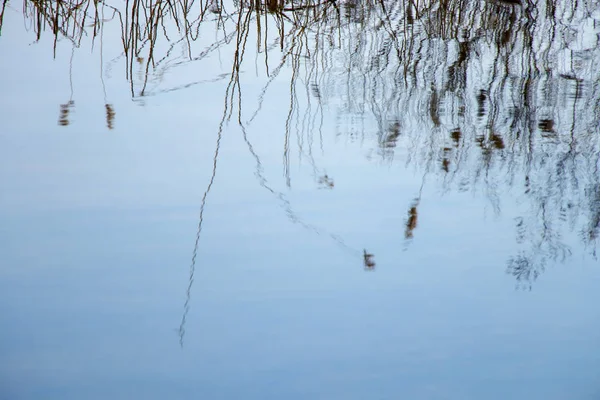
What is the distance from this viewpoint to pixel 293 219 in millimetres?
1465

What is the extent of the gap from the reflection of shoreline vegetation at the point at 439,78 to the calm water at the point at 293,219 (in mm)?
11

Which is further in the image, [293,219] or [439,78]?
[439,78]

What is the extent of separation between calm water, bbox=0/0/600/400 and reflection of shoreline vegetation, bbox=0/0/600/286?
0.01m

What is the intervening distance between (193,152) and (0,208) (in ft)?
1.61

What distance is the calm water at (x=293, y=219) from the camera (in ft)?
3.64

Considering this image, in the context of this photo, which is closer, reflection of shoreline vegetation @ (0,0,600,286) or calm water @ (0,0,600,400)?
calm water @ (0,0,600,400)

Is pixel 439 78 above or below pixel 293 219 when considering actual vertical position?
above

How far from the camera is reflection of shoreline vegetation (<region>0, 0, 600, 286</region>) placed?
1.64m

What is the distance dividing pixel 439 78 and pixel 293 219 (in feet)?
3.45

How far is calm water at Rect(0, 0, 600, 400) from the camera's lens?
111 centimetres

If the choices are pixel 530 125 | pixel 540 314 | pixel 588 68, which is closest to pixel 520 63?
pixel 588 68

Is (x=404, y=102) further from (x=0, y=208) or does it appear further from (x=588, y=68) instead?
(x=0, y=208)

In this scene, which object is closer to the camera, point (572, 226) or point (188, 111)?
point (572, 226)

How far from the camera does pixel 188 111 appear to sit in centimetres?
193
